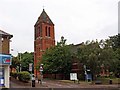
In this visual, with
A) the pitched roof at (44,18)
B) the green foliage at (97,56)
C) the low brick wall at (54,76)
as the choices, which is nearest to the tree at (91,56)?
the green foliage at (97,56)

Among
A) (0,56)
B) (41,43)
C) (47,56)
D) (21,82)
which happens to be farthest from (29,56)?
(0,56)

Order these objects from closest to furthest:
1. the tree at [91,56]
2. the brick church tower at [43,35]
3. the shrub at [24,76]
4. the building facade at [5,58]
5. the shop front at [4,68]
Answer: the shop front at [4,68] → the building facade at [5,58] → the shrub at [24,76] → the tree at [91,56] → the brick church tower at [43,35]

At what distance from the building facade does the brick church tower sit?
48.9 m

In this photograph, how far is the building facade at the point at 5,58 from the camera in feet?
110

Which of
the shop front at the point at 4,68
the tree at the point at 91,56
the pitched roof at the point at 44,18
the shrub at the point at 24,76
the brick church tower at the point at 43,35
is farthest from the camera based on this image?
the pitched roof at the point at 44,18

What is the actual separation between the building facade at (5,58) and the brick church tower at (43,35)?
48945mm

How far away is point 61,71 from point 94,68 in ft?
40.5

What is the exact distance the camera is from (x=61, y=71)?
65.4 meters

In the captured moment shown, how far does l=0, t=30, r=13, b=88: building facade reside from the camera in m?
33.4

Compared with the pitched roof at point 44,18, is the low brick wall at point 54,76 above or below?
below

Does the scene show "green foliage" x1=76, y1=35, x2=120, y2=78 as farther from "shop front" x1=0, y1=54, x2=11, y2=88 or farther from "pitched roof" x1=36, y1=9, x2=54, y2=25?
"pitched roof" x1=36, y1=9, x2=54, y2=25

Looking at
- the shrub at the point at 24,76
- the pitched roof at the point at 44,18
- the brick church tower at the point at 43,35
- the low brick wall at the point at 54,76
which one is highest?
the pitched roof at the point at 44,18

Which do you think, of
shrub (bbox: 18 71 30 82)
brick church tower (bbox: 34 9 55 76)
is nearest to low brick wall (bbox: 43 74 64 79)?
brick church tower (bbox: 34 9 55 76)

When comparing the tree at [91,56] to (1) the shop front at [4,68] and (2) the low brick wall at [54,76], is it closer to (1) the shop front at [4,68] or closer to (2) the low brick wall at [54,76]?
(2) the low brick wall at [54,76]
